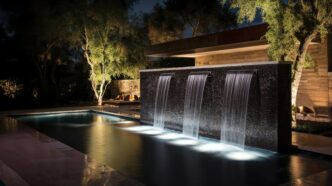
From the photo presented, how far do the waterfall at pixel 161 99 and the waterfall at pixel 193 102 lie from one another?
104cm

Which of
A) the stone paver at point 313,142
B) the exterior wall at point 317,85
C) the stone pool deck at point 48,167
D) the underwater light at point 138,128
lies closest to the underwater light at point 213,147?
the stone paver at point 313,142

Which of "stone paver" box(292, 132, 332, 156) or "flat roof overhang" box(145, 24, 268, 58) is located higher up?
"flat roof overhang" box(145, 24, 268, 58)

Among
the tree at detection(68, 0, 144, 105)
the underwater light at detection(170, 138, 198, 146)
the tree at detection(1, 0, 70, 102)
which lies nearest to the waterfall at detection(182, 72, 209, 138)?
the underwater light at detection(170, 138, 198, 146)

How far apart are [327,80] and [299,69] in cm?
286

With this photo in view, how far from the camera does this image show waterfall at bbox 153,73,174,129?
10672 mm

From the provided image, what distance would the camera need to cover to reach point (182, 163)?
6441 mm

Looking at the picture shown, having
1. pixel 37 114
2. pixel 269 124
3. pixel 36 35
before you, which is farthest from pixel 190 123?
pixel 36 35

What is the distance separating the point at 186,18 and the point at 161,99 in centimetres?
1560

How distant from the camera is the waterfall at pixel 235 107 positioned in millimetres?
7707

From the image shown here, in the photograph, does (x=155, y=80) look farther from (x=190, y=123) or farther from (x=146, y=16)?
(x=146, y=16)

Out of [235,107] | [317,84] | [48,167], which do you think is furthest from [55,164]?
[317,84]

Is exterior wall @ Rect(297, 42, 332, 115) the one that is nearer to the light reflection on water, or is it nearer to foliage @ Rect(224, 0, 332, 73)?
foliage @ Rect(224, 0, 332, 73)

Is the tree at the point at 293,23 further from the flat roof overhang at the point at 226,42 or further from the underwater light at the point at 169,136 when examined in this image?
the underwater light at the point at 169,136

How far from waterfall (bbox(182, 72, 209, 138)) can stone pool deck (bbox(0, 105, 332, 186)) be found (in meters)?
2.58
